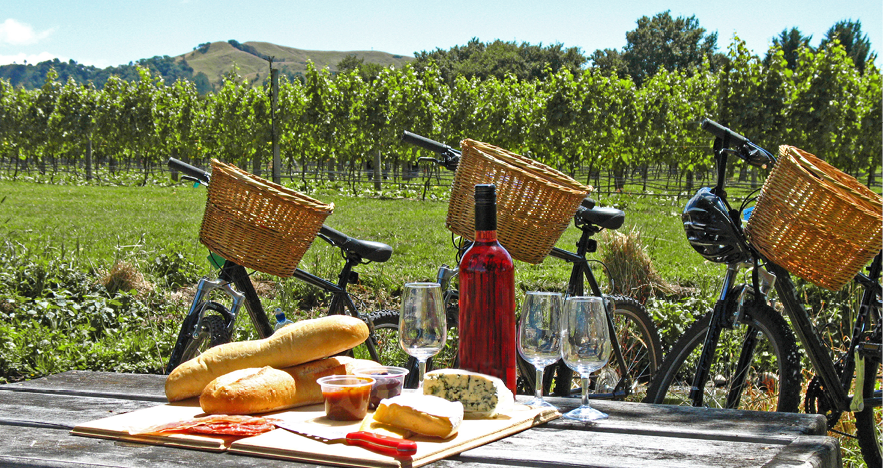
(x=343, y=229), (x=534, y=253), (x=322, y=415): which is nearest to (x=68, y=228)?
(x=343, y=229)

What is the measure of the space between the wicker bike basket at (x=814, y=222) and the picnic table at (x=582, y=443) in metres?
1.19

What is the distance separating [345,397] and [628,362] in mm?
3652

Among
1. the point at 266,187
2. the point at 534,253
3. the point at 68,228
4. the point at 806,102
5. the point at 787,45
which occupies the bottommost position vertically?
the point at 68,228

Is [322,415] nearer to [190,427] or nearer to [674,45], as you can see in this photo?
[190,427]

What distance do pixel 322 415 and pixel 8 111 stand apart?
3971cm

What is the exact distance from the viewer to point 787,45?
56688 mm

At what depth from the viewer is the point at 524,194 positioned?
284 cm

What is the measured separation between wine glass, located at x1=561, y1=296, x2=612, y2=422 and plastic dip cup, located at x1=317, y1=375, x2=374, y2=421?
432 millimetres

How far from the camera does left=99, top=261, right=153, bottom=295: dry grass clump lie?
21.1ft

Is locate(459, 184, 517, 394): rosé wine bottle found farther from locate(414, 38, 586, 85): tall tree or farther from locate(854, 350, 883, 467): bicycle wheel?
locate(414, 38, 586, 85): tall tree

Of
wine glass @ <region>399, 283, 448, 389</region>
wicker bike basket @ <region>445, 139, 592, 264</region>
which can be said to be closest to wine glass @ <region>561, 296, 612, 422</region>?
wine glass @ <region>399, 283, 448, 389</region>

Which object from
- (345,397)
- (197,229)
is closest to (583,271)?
(345,397)

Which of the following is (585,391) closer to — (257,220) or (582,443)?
(582,443)

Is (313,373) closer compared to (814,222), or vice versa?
(313,373)
